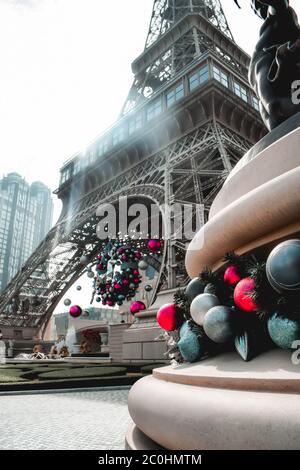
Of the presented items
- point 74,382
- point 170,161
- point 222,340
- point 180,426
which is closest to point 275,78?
point 222,340

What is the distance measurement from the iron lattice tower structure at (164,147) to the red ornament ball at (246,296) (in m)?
15.9

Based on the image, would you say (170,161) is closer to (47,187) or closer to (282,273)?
(282,273)

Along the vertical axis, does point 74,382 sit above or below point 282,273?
below

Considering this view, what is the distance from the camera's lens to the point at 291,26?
4.09 metres

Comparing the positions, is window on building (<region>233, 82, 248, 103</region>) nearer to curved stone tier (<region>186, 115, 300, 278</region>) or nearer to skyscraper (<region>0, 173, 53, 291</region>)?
curved stone tier (<region>186, 115, 300, 278</region>)

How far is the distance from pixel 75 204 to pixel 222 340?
35.7 m

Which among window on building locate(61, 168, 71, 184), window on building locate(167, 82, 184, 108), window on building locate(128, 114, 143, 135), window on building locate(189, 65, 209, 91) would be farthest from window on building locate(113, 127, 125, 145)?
window on building locate(61, 168, 71, 184)

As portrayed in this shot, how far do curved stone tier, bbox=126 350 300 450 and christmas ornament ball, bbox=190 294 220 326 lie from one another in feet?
1.35

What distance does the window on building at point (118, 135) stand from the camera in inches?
1304

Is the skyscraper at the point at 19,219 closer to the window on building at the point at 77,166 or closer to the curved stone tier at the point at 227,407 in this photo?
the window on building at the point at 77,166

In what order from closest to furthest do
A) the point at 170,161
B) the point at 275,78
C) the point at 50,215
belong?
the point at 275,78, the point at 170,161, the point at 50,215

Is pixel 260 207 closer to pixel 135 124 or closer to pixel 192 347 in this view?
pixel 192 347

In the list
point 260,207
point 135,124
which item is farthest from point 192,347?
point 135,124

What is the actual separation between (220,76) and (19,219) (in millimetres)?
92781
